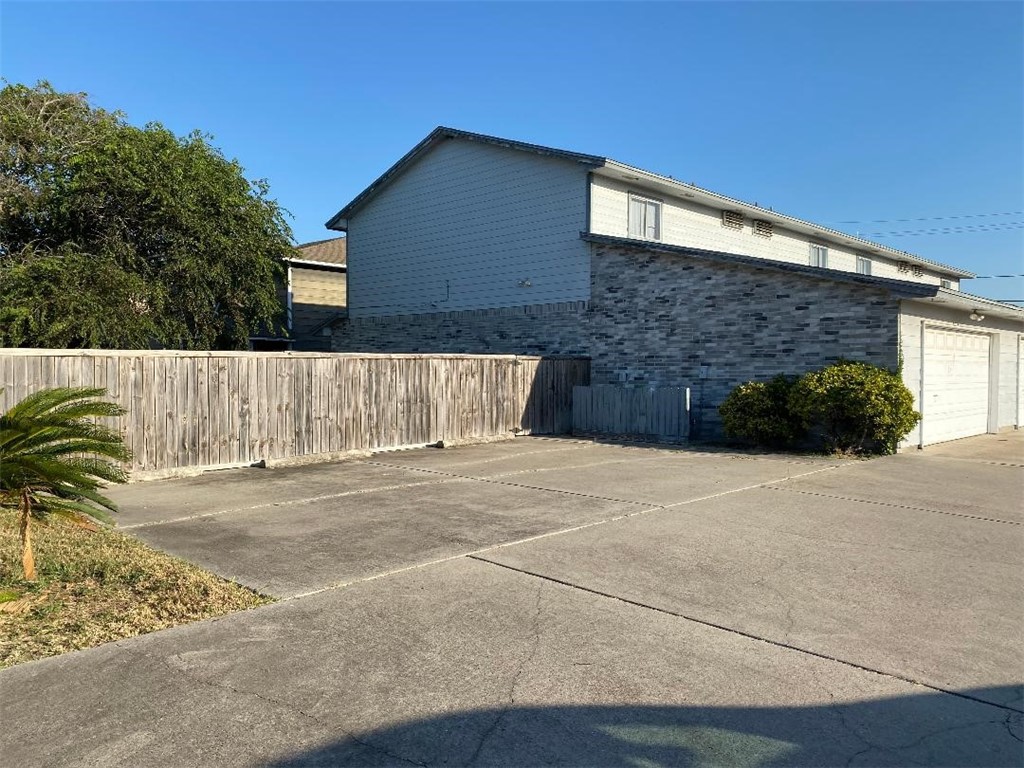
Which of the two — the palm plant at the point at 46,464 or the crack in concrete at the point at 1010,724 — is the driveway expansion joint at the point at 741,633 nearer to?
the crack in concrete at the point at 1010,724

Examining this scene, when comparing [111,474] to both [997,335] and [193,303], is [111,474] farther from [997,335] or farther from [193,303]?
[997,335]

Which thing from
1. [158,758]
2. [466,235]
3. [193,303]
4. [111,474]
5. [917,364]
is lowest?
[158,758]

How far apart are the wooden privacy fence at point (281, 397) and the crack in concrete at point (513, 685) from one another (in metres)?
8.13

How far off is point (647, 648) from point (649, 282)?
1420 cm

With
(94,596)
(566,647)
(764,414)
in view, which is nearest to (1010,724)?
(566,647)

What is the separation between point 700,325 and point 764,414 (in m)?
3.01

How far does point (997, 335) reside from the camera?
18.5m

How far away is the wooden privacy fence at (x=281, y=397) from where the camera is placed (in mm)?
A: 10633

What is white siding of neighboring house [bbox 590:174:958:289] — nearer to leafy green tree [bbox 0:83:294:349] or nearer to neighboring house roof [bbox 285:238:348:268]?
leafy green tree [bbox 0:83:294:349]

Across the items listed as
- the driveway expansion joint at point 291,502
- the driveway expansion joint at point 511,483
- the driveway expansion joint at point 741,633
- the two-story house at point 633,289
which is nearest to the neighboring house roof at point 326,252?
the two-story house at point 633,289

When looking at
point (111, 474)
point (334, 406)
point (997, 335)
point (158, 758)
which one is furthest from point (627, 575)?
point (997, 335)

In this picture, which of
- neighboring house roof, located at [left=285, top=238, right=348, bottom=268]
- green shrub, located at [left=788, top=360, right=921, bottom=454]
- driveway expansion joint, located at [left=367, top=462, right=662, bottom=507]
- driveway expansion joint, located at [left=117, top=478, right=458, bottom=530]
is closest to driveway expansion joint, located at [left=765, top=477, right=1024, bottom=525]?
driveway expansion joint, located at [left=367, top=462, right=662, bottom=507]

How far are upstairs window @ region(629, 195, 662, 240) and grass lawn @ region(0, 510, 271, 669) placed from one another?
16.3 meters

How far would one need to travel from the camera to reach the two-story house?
15.0m
